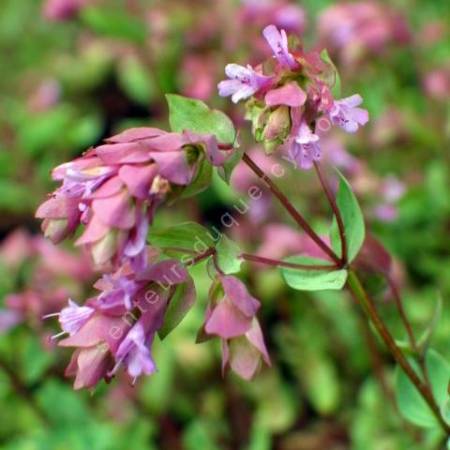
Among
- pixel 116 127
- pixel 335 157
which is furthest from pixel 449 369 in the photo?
pixel 116 127

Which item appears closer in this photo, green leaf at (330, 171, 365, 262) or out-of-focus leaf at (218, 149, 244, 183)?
out-of-focus leaf at (218, 149, 244, 183)

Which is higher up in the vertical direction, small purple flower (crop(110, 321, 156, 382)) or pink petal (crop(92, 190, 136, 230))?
pink petal (crop(92, 190, 136, 230))

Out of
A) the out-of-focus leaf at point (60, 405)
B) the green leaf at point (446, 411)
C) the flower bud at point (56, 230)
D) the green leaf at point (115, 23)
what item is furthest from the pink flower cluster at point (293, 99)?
the green leaf at point (115, 23)

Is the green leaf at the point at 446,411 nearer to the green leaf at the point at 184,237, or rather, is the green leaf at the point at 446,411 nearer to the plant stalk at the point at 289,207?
the plant stalk at the point at 289,207

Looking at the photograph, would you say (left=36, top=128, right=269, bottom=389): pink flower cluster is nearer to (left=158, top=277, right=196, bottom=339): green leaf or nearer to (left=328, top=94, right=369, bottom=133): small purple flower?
(left=158, top=277, right=196, bottom=339): green leaf

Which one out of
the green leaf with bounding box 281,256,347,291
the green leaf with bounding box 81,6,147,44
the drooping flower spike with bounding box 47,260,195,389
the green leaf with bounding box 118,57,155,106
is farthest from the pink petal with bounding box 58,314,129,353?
the green leaf with bounding box 118,57,155,106

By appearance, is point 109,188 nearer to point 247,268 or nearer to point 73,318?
point 73,318
